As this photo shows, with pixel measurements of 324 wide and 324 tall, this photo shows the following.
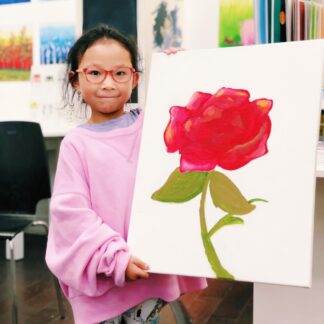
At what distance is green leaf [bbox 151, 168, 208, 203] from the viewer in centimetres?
98

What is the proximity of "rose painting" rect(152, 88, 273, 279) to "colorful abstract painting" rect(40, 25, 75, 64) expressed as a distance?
2602mm

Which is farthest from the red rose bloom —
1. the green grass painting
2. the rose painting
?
the green grass painting

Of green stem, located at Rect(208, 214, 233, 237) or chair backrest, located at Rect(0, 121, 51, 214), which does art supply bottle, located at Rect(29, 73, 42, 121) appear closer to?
chair backrest, located at Rect(0, 121, 51, 214)

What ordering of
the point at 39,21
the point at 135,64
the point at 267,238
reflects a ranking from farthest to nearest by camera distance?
the point at 39,21
the point at 135,64
the point at 267,238

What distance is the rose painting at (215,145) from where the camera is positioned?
0.95 meters

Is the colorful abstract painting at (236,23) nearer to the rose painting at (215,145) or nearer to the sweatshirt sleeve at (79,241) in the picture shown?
the rose painting at (215,145)

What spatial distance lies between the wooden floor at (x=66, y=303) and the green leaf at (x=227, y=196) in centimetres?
136

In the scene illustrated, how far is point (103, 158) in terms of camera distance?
985mm

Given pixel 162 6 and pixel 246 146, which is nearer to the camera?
pixel 246 146

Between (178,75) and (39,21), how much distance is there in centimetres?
279

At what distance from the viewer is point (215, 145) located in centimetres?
99

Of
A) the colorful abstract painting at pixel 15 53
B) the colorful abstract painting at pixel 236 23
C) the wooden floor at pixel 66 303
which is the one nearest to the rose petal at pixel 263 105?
the wooden floor at pixel 66 303

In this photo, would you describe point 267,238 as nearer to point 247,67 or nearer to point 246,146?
point 246,146

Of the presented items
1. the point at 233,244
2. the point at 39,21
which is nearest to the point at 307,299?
the point at 233,244
